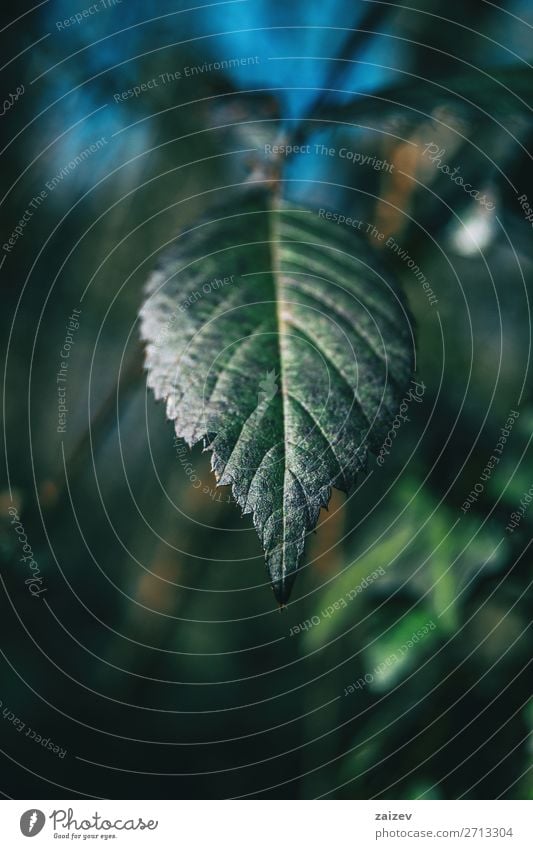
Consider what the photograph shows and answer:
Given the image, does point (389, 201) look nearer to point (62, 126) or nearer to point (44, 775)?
point (62, 126)

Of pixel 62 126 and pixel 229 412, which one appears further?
pixel 62 126

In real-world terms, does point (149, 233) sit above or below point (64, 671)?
above

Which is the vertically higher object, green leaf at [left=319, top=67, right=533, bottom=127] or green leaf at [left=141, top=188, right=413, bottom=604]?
green leaf at [left=319, top=67, right=533, bottom=127]

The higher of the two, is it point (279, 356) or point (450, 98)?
point (450, 98)

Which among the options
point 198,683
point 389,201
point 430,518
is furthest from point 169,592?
point 389,201

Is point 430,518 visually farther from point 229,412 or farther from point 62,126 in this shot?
point 62,126

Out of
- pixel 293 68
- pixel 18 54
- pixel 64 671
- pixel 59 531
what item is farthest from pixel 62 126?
pixel 64 671

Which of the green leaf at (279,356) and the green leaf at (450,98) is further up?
the green leaf at (450,98)
